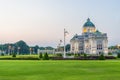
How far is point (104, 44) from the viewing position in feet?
568

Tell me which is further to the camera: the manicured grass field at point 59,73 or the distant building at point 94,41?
the distant building at point 94,41

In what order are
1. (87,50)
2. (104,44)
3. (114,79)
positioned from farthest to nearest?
(87,50), (104,44), (114,79)

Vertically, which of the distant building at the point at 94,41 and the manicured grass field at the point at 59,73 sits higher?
the distant building at the point at 94,41

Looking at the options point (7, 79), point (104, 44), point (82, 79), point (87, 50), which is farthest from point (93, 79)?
point (87, 50)

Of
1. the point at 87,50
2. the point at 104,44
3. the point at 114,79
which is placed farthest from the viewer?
the point at 87,50

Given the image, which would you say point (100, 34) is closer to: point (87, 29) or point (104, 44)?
point (104, 44)

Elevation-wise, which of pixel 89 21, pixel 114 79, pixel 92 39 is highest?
Answer: pixel 89 21

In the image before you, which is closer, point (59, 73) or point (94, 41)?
point (59, 73)

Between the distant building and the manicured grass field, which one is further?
the distant building

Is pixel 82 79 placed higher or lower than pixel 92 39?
lower

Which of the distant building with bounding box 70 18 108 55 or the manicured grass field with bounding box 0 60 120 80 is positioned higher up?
the distant building with bounding box 70 18 108 55

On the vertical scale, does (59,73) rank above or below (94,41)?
below

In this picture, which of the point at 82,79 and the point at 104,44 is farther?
the point at 104,44

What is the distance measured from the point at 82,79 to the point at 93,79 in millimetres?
659
